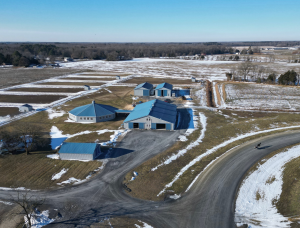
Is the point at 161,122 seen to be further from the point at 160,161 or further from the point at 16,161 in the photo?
the point at 16,161

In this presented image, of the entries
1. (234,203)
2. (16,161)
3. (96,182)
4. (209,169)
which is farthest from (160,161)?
(16,161)

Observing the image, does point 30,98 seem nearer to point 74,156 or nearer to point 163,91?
point 163,91

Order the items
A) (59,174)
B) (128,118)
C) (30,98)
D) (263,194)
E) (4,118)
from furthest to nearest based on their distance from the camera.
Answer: (30,98)
(4,118)
(128,118)
(59,174)
(263,194)

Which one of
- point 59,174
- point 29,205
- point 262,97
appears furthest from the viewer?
point 262,97

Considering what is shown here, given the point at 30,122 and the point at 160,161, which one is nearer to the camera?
the point at 160,161

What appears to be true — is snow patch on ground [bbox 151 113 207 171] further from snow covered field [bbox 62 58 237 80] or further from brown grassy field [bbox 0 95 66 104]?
snow covered field [bbox 62 58 237 80]

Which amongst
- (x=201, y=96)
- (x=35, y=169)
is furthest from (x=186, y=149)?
(x=201, y=96)

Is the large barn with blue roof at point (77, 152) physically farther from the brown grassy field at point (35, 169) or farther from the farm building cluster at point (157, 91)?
the farm building cluster at point (157, 91)

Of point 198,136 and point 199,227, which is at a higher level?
point 198,136
